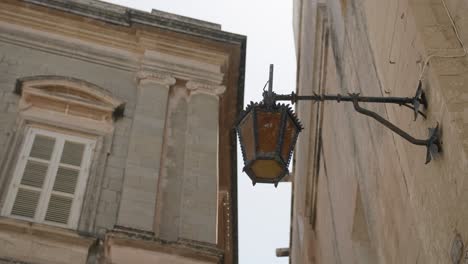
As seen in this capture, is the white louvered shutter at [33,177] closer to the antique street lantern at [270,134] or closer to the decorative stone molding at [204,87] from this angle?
the decorative stone molding at [204,87]

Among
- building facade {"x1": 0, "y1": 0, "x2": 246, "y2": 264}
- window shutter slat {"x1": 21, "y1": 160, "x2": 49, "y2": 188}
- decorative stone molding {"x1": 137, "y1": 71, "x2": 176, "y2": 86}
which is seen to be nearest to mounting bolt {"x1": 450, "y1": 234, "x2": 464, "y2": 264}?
building facade {"x1": 0, "y1": 0, "x2": 246, "y2": 264}

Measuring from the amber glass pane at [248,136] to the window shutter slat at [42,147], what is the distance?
5.20 metres

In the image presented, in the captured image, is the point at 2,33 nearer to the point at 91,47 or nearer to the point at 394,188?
the point at 91,47

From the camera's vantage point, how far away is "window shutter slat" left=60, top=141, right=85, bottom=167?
413 inches

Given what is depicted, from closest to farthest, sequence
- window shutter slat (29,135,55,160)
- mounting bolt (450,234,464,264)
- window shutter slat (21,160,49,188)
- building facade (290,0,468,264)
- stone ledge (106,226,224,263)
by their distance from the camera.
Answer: mounting bolt (450,234,464,264) → building facade (290,0,468,264) → stone ledge (106,226,224,263) → window shutter slat (21,160,49,188) → window shutter slat (29,135,55,160)

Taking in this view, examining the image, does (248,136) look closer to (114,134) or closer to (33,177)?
(33,177)

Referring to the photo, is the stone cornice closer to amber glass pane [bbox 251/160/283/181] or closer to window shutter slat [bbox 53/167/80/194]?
window shutter slat [bbox 53/167/80/194]

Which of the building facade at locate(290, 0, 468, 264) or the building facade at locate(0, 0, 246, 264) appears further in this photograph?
the building facade at locate(0, 0, 246, 264)

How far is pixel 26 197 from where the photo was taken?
31.9ft

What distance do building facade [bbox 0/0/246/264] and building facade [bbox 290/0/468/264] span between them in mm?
1793

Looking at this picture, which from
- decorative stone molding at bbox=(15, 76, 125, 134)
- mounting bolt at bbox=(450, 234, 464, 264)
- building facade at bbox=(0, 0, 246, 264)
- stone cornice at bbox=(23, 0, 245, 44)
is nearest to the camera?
mounting bolt at bbox=(450, 234, 464, 264)

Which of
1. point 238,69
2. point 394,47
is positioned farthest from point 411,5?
point 238,69

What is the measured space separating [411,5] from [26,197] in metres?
6.05

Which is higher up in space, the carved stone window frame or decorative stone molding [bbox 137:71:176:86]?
decorative stone molding [bbox 137:71:176:86]
